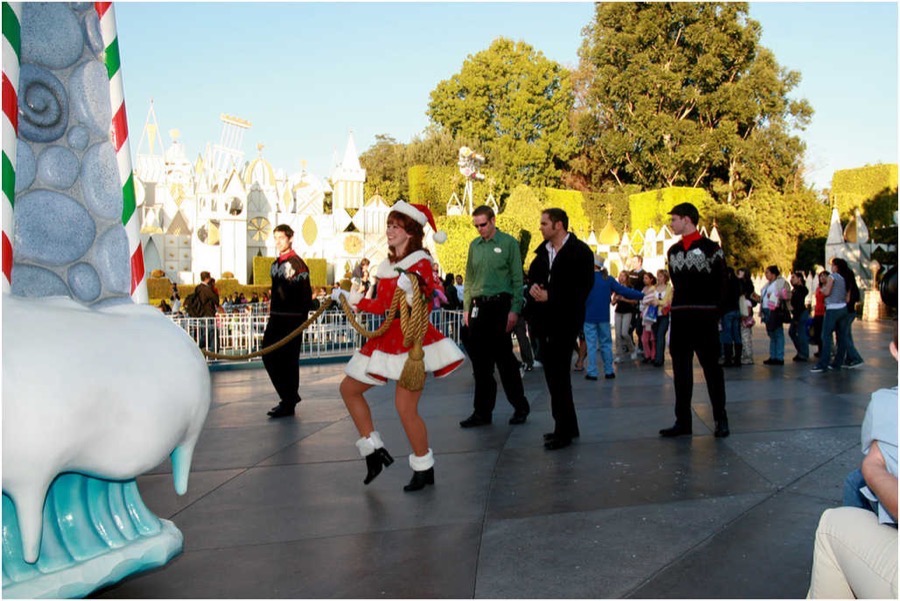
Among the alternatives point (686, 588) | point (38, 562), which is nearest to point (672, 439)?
point (686, 588)

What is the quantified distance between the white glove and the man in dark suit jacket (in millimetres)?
1686

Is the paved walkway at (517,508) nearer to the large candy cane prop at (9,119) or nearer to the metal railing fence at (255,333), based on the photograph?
the large candy cane prop at (9,119)

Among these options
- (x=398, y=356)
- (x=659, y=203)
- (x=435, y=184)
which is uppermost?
(x=435, y=184)

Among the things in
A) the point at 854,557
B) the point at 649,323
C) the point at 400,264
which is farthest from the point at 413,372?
the point at 649,323

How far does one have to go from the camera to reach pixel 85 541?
10.1ft

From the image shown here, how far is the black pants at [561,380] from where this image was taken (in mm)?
6137

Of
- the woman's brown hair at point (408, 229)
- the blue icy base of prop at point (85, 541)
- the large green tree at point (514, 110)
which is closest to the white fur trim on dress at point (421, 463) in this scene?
the woman's brown hair at point (408, 229)

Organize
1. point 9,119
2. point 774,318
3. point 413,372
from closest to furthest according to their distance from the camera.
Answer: point 9,119 → point 413,372 → point 774,318

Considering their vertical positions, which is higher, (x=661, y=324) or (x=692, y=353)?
(x=692, y=353)

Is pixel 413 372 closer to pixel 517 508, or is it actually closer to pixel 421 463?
pixel 421 463

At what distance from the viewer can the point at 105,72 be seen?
366 centimetres

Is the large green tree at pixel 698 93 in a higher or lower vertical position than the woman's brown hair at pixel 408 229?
higher

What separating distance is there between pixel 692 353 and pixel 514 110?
47867 mm

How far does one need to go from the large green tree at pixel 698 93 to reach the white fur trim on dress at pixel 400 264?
42.5 m
